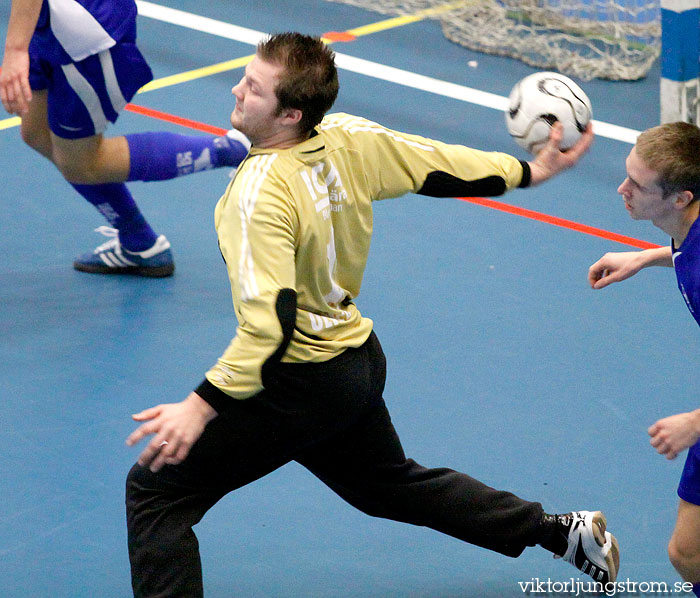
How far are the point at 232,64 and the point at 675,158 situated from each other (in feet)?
15.6

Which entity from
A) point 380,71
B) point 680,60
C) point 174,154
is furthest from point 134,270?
point 680,60

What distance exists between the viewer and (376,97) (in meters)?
6.49

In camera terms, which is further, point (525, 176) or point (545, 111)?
point (545, 111)

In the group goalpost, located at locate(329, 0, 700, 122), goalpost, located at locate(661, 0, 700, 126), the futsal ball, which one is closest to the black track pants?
the futsal ball

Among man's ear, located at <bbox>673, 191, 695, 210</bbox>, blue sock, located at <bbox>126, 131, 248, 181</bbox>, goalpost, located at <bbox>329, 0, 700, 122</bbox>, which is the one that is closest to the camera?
man's ear, located at <bbox>673, 191, 695, 210</bbox>

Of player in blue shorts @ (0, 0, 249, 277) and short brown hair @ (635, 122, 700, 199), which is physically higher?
short brown hair @ (635, 122, 700, 199)

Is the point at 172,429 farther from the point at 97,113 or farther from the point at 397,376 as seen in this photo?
the point at 97,113

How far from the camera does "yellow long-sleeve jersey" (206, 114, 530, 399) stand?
88.6 inches

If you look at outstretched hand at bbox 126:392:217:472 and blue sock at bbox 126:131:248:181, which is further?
blue sock at bbox 126:131:248:181

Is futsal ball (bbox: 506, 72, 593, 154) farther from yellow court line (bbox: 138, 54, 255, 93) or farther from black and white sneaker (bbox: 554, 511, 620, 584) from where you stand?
yellow court line (bbox: 138, 54, 255, 93)

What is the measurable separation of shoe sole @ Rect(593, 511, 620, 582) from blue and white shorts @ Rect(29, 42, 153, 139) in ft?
7.95

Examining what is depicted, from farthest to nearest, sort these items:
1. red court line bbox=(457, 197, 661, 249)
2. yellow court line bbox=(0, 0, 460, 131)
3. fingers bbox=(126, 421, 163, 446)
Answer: yellow court line bbox=(0, 0, 460, 131), red court line bbox=(457, 197, 661, 249), fingers bbox=(126, 421, 163, 446)

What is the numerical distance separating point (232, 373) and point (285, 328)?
150 millimetres

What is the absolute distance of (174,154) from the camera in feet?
14.7
